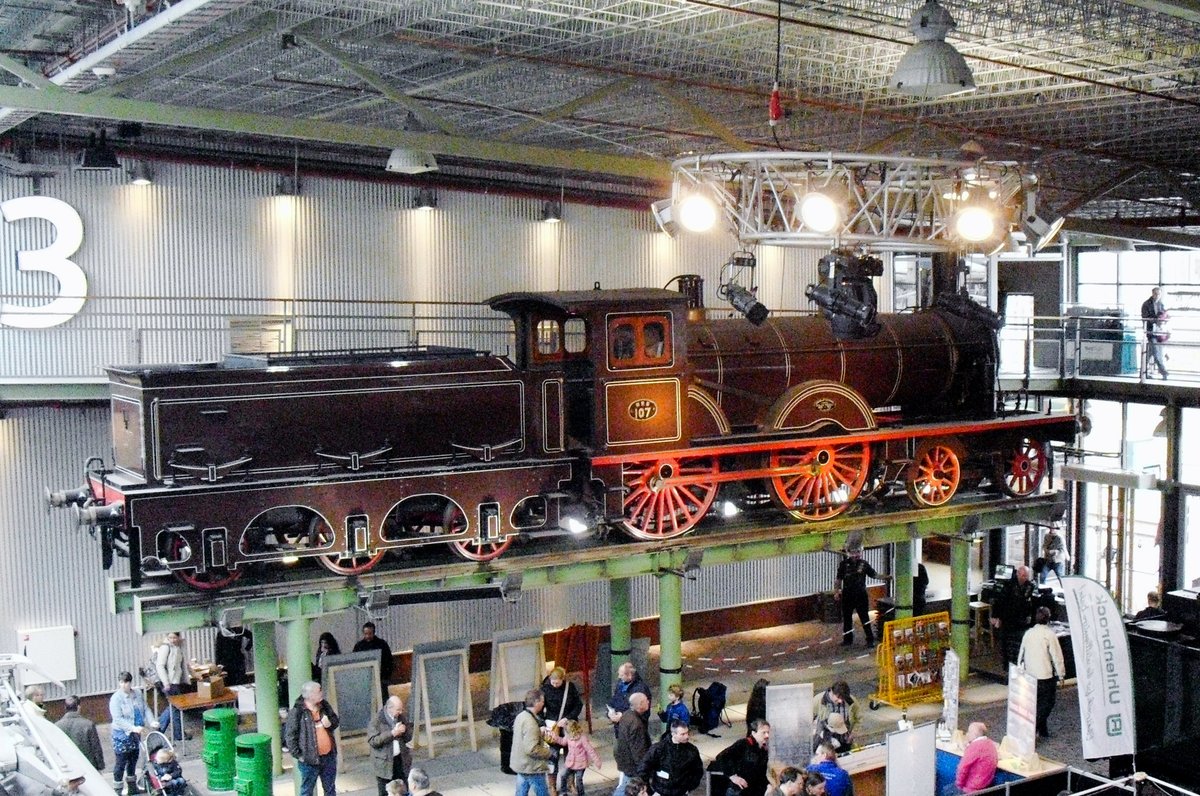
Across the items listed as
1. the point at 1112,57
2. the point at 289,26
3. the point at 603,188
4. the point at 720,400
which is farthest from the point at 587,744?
the point at 603,188

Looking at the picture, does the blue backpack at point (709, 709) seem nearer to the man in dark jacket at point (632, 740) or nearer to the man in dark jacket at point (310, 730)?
the man in dark jacket at point (632, 740)

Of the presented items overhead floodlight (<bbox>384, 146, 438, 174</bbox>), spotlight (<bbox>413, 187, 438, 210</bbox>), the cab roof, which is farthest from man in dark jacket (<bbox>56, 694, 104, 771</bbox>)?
spotlight (<bbox>413, 187, 438, 210</bbox>)

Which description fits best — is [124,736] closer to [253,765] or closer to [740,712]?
[253,765]

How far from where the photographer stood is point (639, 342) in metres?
14.5

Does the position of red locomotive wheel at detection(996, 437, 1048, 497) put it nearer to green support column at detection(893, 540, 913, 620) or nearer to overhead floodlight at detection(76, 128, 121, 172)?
green support column at detection(893, 540, 913, 620)

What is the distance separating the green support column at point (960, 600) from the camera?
17.4 meters

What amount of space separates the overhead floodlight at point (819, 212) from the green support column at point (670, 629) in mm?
4994

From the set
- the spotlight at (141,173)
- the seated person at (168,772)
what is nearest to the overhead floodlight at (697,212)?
the seated person at (168,772)

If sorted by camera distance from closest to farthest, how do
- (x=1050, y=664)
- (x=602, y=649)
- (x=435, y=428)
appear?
(x=435, y=428) → (x=1050, y=664) → (x=602, y=649)

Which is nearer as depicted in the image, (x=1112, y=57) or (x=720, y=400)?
(x=1112, y=57)

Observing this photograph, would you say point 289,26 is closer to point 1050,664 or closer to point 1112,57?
point 1112,57

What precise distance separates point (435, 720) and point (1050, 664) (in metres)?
6.96

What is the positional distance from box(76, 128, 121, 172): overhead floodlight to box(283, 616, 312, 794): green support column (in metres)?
6.28

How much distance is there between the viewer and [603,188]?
21.1 metres
